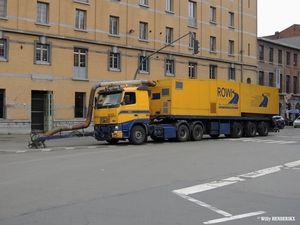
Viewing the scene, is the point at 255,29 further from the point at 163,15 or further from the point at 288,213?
the point at 288,213

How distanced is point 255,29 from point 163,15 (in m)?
15.8

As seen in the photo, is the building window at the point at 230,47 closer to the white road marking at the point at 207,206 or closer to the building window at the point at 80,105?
the building window at the point at 80,105

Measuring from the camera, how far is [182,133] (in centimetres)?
2383

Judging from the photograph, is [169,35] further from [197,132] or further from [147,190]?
[147,190]

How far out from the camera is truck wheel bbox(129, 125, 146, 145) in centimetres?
2123

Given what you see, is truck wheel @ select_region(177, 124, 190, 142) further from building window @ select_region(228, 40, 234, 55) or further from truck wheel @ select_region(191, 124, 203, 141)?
building window @ select_region(228, 40, 234, 55)

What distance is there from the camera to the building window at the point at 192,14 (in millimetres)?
42269

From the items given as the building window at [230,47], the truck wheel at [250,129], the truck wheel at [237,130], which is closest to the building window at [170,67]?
the building window at [230,47]

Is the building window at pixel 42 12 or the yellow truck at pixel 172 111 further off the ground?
the building window at pixel 42 12

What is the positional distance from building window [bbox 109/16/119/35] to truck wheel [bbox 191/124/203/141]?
14614 millimetres

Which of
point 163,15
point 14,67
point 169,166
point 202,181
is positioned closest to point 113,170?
point 169,166

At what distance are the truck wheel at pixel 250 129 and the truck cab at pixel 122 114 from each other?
29.7ft

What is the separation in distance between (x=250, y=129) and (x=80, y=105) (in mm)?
13748

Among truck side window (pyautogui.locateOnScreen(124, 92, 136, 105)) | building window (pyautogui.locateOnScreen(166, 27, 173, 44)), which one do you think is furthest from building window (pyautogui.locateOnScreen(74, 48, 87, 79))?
truck side window (pyautogui.locateOnScreen(124, 92, 136, 105))
